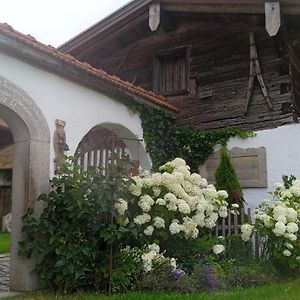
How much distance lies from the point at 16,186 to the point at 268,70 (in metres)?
5.57

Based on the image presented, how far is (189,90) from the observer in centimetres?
973

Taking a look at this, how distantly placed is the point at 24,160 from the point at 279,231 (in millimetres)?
3453

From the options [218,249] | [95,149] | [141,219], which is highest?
[95,149]

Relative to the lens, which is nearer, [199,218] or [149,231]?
[149,231]

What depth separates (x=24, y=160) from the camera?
5.70 m

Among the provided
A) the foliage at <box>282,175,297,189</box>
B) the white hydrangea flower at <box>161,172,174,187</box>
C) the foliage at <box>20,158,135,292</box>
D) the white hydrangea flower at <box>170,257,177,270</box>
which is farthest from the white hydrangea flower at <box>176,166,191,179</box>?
the foliage at <box>282,175,297,189</box>

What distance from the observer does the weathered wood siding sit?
8.66m

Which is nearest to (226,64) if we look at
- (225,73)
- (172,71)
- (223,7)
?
(225,73)

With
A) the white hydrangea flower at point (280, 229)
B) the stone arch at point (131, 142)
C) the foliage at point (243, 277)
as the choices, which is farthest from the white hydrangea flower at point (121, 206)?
the stone arch at point (131, 142)

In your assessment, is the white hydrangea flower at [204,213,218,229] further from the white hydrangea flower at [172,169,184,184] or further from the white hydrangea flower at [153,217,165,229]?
the white hydrangea flower at [153,217,165,229]

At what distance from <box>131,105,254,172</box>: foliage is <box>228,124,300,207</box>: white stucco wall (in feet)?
1.01

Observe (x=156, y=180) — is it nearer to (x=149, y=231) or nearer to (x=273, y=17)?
(x=149, y=231)

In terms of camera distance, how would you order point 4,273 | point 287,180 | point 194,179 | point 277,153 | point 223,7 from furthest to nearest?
1. point 223,7
2. point 277,153
3. point 287,180
4. point 4,273
5. point 194,179

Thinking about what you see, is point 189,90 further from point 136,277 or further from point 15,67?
point 136,277
